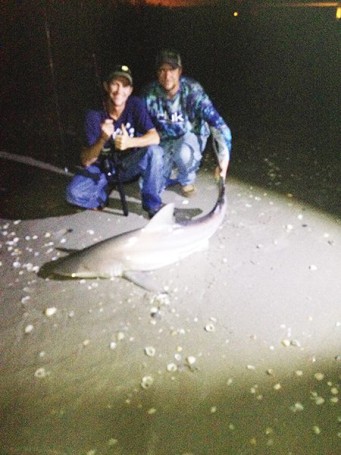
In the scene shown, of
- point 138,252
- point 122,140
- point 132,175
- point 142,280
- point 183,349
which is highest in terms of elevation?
point 122,140

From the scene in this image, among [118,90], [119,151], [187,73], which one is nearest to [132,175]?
[119,151]

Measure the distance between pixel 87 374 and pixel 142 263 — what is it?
1135 mm

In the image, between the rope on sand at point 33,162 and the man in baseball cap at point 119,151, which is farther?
the rope on sand at point 33,162

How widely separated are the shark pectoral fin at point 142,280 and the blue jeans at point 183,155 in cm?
190

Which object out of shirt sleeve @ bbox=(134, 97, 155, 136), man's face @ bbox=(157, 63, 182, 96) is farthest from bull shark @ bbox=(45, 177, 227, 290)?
man's face @ bbox=(157, 63, 182, 96)

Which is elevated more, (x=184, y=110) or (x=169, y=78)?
(x=169, y=78)

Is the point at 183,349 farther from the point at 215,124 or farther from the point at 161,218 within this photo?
the point at 215,124

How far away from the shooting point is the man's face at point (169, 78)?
15.0ft

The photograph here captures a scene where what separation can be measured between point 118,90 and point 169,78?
0.73 meters

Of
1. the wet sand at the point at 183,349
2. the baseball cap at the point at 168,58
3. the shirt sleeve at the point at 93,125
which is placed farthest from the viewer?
the baseball cap at the point at 168,58

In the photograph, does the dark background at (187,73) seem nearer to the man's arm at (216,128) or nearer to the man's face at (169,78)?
the man's arm at (216,128)

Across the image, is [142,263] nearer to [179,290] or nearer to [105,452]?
[179,290]

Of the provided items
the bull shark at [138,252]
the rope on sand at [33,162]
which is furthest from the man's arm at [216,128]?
the rope on sand at [33,162]

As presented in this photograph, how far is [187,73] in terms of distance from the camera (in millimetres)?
13109
